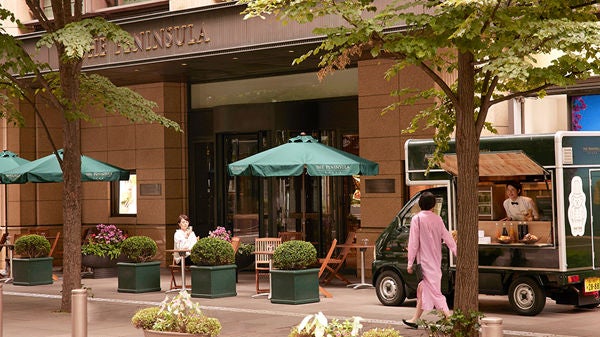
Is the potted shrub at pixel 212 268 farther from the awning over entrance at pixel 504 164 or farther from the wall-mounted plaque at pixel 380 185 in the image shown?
the awning over entrance at pixel 504 164

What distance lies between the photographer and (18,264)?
23031 mm

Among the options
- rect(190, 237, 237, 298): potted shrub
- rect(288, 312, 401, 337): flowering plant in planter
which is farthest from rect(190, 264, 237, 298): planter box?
rect(288, 312, 401, 337): flowering plant in planter

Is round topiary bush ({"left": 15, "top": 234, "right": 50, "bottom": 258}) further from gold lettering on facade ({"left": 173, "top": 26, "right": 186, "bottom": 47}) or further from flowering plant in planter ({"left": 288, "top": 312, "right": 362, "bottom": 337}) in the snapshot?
flowering plant in planter ({"left": 288, "top": 312, "right": 362, "bottom": 337})

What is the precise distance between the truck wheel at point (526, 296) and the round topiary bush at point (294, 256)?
3498 mm

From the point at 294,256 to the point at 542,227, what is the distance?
13.3ft

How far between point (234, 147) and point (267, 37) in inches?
215

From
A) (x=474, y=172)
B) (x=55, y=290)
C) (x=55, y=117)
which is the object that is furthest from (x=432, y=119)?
(x=55, y=117)

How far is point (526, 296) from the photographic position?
15969mm

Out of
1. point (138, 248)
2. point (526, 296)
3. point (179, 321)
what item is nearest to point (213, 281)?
point (138, 248)

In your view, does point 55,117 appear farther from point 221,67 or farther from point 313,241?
point 313,241

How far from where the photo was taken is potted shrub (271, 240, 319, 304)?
58.7ft

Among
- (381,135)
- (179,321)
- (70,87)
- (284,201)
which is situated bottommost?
(179,321)

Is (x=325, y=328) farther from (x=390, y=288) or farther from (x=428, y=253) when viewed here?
(x=390, y=288)

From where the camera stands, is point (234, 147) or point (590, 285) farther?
point (234, 147)
